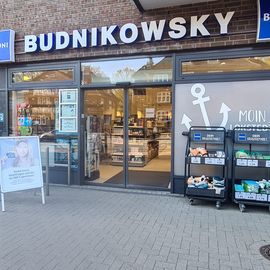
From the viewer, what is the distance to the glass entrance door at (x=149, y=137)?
6586 mm

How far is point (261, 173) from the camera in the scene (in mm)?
5777

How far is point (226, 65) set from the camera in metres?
5.94

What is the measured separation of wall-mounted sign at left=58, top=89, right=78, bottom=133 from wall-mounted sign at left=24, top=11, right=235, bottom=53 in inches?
41.5

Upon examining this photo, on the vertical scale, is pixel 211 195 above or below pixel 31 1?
below

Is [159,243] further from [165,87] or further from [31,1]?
[31,1]

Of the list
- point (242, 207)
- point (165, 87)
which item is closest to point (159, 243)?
point (242, 207)

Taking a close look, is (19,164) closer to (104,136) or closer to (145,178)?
(104,136)

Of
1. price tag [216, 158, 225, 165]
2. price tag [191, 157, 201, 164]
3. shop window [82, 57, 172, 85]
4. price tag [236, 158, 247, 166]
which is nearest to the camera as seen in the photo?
price tag [236, 158, 247, 166]

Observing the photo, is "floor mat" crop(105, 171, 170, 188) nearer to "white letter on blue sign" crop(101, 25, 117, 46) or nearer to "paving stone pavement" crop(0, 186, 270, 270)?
"paving stone pavement" crop(0, 186, 270, 270)

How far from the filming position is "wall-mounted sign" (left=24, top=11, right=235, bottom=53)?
5855 millimetres

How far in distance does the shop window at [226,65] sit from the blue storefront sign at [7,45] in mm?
4144

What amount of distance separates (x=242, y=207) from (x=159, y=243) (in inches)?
79.8

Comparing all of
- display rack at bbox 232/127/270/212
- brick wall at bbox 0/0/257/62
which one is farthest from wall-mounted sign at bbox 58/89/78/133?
display rack at bbox 232/127/270/212

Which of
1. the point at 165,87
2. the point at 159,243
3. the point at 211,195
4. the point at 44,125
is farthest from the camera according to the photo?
the point at 44,125
